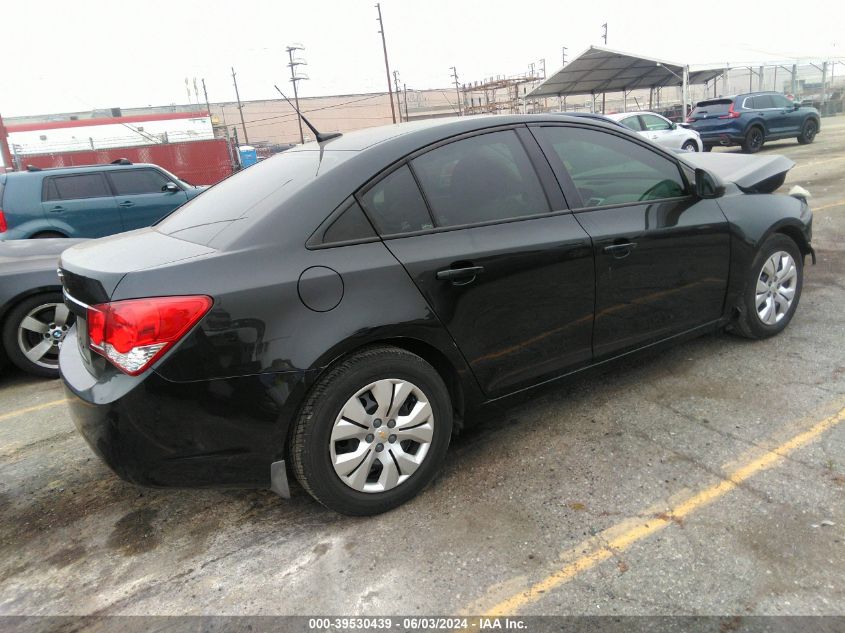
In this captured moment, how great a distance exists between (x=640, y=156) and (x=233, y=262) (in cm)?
238

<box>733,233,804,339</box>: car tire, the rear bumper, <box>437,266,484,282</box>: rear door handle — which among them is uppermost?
<box>437,266,484,282</box>: rear door handle

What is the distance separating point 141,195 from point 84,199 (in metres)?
0.80

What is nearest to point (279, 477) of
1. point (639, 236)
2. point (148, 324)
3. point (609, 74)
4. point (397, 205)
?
point (148, 324)

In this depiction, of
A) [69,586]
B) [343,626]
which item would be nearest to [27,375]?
[69,586]

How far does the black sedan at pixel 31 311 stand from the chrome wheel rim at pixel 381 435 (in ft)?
9.53

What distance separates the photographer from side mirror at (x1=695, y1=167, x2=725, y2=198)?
11.5 feet

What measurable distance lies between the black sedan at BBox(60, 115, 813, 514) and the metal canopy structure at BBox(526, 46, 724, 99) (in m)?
20.3

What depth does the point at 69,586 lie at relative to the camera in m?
2.29

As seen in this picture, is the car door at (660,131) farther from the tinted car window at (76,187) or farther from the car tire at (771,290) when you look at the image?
the tinted car window at (76,187)

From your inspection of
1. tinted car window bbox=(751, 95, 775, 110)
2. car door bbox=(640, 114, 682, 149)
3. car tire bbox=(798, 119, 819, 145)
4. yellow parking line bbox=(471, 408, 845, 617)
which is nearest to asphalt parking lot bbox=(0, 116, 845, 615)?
yellow parking line bbox=(471, 408, 845, 617)

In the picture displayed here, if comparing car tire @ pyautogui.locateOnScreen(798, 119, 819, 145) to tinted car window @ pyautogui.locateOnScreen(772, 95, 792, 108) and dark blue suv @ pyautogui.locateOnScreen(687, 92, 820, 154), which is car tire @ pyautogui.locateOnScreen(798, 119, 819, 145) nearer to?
dark blue suv @ pyautogui.locateOnScreen(687, 92, 820, 154)

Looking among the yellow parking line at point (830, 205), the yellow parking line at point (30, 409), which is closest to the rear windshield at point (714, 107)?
the yellow parking line at point (830, 205)

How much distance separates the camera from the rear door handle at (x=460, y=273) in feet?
8.37

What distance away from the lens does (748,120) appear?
54.2 ft
